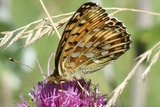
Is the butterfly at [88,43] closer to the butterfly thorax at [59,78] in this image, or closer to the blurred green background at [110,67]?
the butterfly thorax at [59,78]

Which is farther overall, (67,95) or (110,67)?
(110,67)

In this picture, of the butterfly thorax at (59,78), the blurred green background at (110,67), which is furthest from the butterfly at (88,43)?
the blurred green background at (110,67)

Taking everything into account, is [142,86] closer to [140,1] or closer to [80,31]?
[140,1]

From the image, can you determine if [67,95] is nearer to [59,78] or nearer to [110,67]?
[59,78]

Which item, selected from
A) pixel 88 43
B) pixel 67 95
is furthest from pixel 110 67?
pixel 67 95

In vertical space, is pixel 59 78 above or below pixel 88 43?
below

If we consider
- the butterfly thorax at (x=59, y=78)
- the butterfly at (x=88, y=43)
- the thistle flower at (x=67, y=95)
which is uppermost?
the butterfly at (x=88, y=43)

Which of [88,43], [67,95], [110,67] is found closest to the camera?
[67,95]
